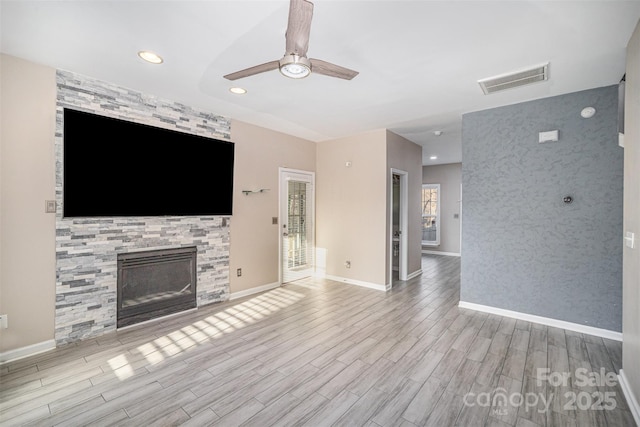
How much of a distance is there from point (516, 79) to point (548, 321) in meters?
2.89

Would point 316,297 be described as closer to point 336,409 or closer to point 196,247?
point 196,247

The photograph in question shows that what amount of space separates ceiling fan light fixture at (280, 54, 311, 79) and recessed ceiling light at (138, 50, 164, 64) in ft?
4.78

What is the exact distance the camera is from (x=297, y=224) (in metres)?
5.59

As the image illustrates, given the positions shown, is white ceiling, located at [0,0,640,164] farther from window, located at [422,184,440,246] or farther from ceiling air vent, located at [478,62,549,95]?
window, located at [422,184,440,246]

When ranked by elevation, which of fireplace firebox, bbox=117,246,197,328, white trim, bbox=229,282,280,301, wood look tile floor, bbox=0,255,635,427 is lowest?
wood look tile floor, bbox=0,255,635,427

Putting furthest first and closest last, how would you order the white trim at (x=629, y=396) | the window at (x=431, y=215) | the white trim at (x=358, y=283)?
1. the window at (x=431, y=215)
2. the white trim at (x=358, y=283)
3. the white trim at (x=629, y=396)

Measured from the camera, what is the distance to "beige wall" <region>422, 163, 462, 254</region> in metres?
8.48

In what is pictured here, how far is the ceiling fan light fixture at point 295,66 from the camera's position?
5.78 ft

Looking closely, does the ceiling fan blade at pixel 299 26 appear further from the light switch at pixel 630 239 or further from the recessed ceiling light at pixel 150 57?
the light switch at pixel 630 239

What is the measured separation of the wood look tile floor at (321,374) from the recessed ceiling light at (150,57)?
2800mm

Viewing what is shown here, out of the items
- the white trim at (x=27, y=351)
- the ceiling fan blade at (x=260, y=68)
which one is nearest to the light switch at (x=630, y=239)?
the ceiling fan blade at (x=260, y=68)

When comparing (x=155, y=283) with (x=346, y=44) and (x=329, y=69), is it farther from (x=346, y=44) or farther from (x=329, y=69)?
(x=346, y=44)

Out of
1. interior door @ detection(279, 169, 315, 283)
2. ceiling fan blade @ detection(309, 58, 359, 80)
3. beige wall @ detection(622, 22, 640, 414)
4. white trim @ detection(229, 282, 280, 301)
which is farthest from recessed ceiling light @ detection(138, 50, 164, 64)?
beige wall @ detection(622, 22, 640, 414)

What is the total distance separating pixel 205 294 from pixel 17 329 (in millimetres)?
1847
